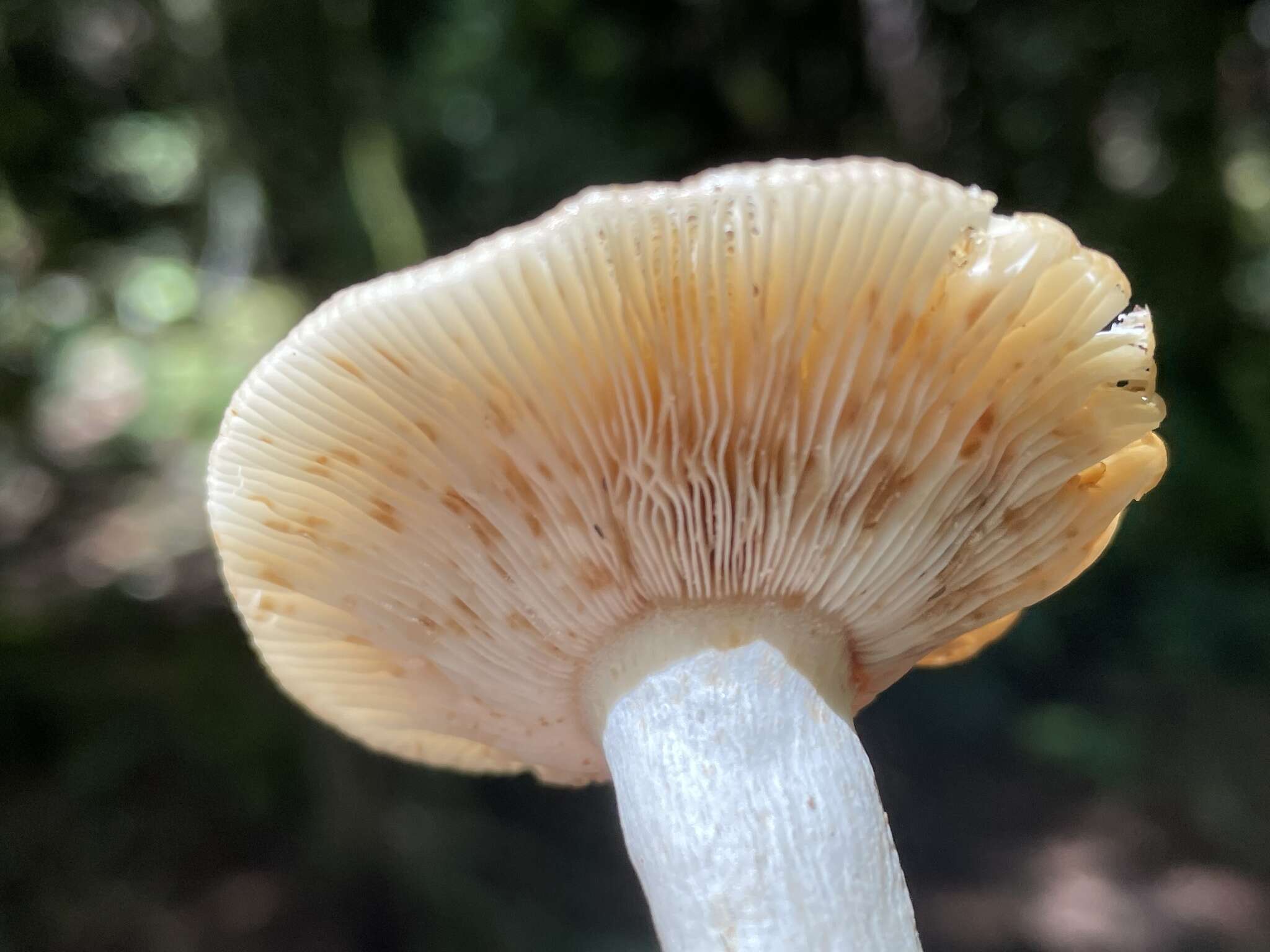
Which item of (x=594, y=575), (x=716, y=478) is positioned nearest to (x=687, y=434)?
(x=716, y=478)

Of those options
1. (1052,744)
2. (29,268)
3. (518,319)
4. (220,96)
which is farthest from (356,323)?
(29,268)

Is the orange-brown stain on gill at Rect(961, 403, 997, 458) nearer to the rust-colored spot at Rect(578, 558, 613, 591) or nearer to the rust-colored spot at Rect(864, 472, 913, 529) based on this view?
the rust-colored spot at Rect(864, 472, 913, 529)

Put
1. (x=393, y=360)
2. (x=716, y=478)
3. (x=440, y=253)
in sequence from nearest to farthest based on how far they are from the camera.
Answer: (x=393, y=360) → (x=716, y=478) → (x=440, y=253)

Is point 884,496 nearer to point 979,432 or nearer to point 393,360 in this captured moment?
point 979,432

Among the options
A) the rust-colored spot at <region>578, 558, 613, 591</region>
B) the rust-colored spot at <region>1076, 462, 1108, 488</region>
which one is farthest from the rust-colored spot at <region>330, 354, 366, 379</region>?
the rust-colored spot at <region>1076, 462, 1108, 488</region>

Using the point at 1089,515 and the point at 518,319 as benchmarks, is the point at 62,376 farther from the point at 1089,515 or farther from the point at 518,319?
the point at 1089,515

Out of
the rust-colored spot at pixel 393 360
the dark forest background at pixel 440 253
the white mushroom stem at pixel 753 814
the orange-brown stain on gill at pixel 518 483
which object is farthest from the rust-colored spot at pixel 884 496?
the dark forest background at pixel 440 253

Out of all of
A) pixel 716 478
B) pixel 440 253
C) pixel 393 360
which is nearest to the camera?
pixel 393 360
